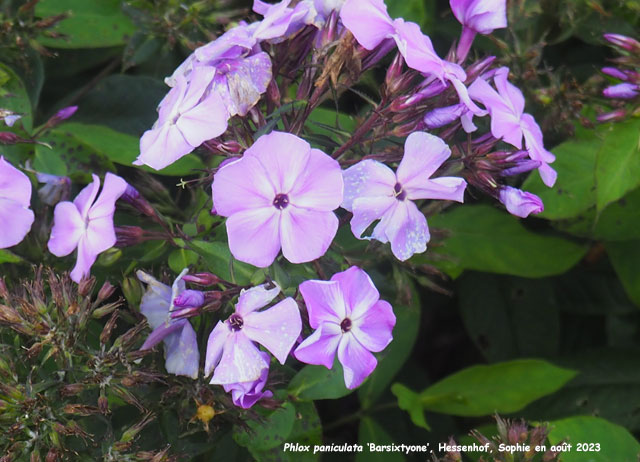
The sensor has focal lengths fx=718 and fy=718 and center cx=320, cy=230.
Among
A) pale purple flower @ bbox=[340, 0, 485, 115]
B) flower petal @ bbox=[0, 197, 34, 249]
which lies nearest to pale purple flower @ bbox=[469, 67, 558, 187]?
pale purple flower @ bbox=[340, 0, 485, 115]

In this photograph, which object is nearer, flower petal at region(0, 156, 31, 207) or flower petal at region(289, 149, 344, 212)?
flower petal at region(289, 149, 344, 212)

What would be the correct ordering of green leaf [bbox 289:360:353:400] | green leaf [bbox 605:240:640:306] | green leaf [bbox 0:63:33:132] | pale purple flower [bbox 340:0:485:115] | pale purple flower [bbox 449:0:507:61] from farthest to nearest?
green leaf [bbox 605:240:640:306], green leaf [bbox 0:63:33:132], green leaf [bbox 289:360:353:400], pale purple flower [bbox 449:0:507:61], pale purple flower [bbox 340:0:485:115]

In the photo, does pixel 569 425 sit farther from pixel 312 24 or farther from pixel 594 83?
pixel 312 24

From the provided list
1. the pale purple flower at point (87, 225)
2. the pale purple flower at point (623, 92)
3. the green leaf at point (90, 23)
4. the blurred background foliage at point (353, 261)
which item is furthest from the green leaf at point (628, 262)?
the green leaf at point (90, 23)

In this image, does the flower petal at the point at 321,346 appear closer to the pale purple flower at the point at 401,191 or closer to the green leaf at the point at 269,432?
the pale purple flower at the point at 401,191

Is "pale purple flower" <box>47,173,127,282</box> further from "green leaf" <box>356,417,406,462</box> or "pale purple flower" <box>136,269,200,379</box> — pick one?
"green leaf" <box>356,417,406,462</box>
